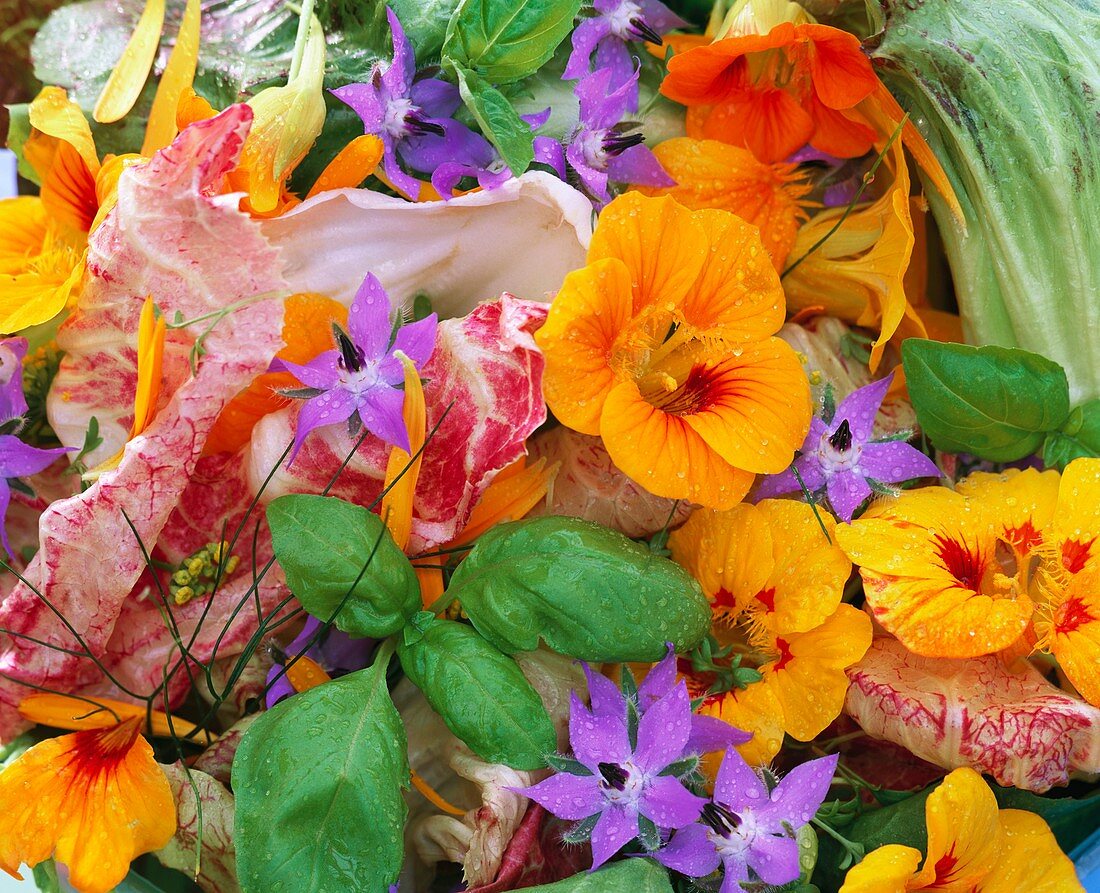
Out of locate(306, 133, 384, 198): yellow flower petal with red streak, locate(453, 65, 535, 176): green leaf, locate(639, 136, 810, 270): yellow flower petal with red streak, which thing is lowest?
locate(639, 136, 810, 270): yellow flower petal with red streak

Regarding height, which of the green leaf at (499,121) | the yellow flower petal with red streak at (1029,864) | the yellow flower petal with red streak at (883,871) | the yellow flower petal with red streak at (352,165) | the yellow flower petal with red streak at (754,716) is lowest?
the yellow flower petal with red streak at (1029,864)

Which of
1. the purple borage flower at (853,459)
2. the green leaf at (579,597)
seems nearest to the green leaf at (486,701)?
the green leaf at (579,597)

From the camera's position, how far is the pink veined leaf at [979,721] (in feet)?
1.93

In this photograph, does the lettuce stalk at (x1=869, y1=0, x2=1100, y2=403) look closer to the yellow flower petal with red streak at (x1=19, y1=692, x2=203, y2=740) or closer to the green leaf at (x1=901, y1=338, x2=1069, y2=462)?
the green leaf at (x1=901, y1=338, x2=1069, y2=462)

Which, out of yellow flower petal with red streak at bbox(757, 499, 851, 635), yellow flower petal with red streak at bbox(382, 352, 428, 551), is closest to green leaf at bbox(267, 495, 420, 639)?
yellow flower petal with red streak at bbox(382, 352, 428, 551)

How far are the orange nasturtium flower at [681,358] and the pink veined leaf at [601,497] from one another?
0.18 feet

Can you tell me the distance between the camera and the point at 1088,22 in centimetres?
70

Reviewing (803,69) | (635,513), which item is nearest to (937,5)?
(803,69)

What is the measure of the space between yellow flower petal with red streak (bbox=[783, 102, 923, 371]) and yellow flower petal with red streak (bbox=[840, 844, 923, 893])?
32 centimetres

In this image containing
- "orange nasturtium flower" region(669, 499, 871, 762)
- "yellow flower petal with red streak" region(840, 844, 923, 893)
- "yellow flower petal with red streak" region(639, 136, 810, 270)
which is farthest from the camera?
"yellow flower petal with red streak" region(639, 136, 810, 270)

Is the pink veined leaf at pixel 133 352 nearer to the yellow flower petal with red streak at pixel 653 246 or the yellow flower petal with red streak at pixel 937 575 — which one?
the yellow flower petal with red streak at pixel 653 246

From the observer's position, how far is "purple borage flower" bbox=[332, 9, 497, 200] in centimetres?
66

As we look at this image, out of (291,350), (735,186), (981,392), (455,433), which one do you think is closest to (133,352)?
(291,350)

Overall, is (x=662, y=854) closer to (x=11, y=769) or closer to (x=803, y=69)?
(x=11, y=769)
